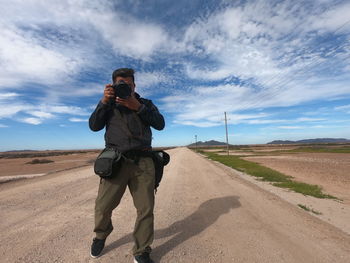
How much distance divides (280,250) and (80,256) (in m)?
2.62

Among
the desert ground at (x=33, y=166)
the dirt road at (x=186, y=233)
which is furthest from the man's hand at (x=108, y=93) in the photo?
the desert ground at (x=33, y=166)

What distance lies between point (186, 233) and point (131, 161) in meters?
1.80

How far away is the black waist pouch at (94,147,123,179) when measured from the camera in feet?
8.45

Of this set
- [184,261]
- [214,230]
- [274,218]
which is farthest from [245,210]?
[184,261]

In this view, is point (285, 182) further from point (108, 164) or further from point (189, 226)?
point (108, 164)

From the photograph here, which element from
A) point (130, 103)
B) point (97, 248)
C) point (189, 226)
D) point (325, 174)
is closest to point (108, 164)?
point (130, 103)

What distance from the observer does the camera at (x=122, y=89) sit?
8.14ft

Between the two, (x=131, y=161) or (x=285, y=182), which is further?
(x=285, y=182)

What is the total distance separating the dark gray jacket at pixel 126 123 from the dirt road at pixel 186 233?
144cm

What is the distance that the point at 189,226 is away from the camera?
13.3ft

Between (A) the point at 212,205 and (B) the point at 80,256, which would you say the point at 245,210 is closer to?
(A) the point at 212,205

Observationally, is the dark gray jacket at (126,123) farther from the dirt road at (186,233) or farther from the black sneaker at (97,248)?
the dirt road at (186,233)

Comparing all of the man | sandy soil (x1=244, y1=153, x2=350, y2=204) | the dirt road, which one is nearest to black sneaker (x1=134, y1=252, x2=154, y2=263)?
the man

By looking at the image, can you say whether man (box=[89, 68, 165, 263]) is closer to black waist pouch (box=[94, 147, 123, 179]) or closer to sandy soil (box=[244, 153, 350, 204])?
black waist pouch (box=[94, 147, 123, 179])
